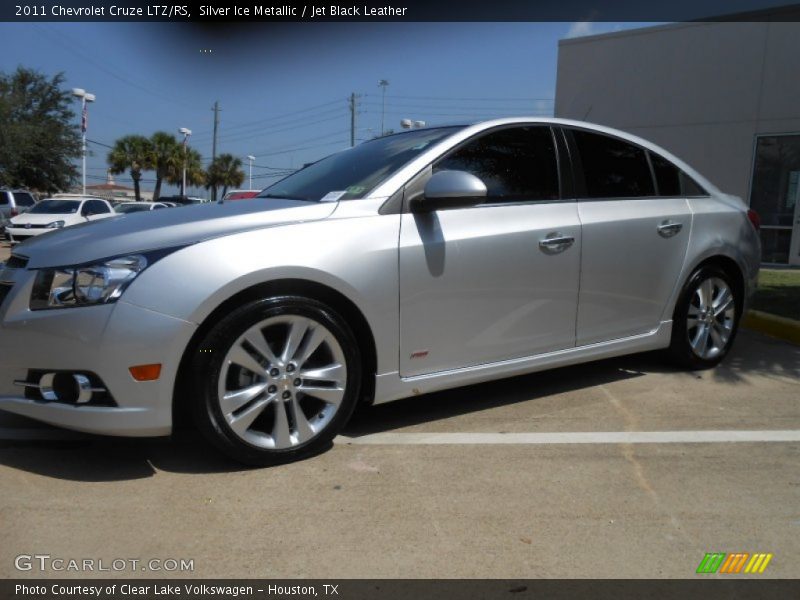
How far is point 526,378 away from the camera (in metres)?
4.45

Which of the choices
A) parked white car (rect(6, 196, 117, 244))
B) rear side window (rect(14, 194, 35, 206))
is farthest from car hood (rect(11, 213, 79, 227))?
rear side window (rect(14, 194, 35, 206))

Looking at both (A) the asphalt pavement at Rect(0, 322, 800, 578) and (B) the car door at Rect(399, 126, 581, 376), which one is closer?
(A) the asphalt pavement at Rect(0, 322, 800, 578)

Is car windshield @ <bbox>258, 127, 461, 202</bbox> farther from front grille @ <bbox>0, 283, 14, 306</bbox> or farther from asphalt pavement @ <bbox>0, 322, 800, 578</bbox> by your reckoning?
front grille @ <bbox>0, 283, 14, 306</bbox>

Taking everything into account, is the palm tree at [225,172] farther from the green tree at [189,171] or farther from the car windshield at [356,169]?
the car windshield at [356,169]

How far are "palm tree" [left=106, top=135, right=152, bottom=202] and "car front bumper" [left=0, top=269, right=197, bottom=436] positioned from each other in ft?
154

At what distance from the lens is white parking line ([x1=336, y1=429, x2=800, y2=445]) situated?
333 cm

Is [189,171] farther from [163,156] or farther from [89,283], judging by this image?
[89,283]

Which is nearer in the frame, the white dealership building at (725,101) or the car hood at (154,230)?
the car hood at (154,230)

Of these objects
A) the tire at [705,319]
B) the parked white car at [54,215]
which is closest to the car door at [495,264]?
the tire at [705,319]

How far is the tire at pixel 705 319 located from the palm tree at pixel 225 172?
55363 mm

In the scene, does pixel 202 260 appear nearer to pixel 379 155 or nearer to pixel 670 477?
pixel 379 155

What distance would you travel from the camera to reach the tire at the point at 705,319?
4359 millimetres

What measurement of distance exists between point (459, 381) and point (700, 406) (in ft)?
5.25

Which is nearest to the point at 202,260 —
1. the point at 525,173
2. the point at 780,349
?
the point at 525,173
